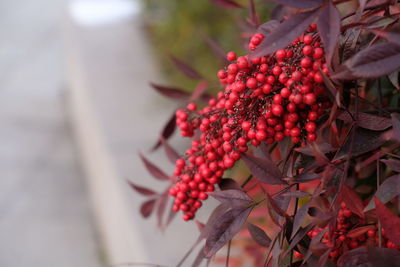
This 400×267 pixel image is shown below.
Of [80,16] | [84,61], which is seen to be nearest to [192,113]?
[84,61]

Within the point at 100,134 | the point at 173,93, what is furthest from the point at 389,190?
the point at 100,134

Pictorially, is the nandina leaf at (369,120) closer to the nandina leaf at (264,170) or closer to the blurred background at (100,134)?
the nandina leaf at (264,170)

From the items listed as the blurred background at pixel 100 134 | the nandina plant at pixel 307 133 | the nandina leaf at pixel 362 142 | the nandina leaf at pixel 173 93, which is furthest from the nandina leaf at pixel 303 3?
the blurred background at pixel 100 134

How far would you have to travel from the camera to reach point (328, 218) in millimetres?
392

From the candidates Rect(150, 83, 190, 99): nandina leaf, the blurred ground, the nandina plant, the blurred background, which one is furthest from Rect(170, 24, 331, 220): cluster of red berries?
the blurred ground

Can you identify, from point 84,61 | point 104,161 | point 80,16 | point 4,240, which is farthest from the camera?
point 80,16

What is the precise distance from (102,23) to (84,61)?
0.47 meters

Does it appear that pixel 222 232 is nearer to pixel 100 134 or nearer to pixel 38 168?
pixel 100 134

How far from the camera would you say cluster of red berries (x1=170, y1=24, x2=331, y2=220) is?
404 millimetres

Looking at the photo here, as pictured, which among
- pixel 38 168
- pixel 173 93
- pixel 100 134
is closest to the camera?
pixel 173 93

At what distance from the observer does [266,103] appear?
0.43 meters

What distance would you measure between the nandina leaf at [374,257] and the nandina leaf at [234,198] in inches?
3.4

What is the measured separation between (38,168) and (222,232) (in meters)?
2.22

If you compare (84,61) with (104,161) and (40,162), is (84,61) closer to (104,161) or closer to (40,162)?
(40,162)
